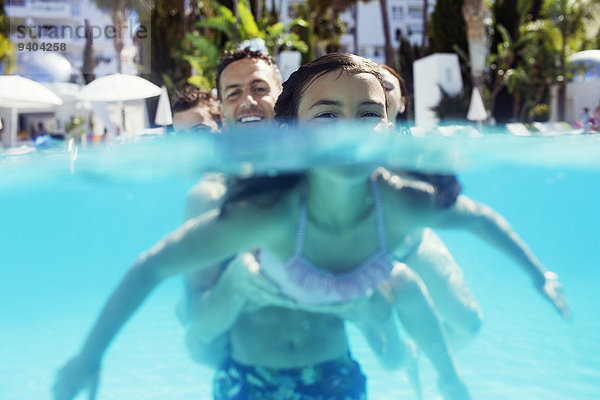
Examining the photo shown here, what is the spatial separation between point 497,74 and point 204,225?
24.9 meters

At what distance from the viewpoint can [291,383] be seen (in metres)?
A: 1.97

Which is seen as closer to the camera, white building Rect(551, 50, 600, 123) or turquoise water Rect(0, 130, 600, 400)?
turquoise water Rect(0, 130, 600, 400)

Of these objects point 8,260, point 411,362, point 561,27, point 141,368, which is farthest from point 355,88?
point 561,27

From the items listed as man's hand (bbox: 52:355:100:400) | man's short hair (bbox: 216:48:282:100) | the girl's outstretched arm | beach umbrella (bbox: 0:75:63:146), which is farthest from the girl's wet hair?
beach umbrella (bbox: 0:75:63:146)

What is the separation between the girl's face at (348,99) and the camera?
5.69 ft

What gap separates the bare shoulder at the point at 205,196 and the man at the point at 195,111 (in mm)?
1834

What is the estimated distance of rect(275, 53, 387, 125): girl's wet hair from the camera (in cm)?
180

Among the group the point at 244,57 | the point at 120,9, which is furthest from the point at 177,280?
the point at 120,9

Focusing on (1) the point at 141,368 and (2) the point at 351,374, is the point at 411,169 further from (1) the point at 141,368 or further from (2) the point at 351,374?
(1) the point at 141,368

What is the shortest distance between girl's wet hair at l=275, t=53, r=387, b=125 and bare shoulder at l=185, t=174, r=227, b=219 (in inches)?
13.0

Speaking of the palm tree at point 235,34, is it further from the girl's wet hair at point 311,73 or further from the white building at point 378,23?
the white building at point 378,23

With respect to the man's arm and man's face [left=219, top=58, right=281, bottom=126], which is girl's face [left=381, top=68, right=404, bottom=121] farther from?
the man's arm

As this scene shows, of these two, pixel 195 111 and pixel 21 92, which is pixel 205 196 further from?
pixel 21 92

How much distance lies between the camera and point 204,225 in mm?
1454
